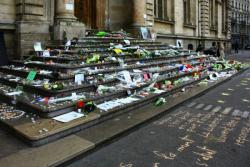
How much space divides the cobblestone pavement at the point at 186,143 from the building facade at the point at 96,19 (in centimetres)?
613

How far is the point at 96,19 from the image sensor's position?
15.2 metres

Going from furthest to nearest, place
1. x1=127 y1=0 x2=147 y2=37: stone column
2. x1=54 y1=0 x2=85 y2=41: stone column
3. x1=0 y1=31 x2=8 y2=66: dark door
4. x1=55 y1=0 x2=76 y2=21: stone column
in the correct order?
x1=127 y1=0 x2=147 y2=37: stone column < x1=55 y1=0 x2=76 y2=21: stone column < x1=54 y1=0 x2=85 y2=41: stone column < x1=0 y1=31 x2=8 y2=66: dark door

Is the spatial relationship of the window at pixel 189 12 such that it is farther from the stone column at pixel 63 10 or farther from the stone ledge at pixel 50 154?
the stone ledge at pixel 50 154

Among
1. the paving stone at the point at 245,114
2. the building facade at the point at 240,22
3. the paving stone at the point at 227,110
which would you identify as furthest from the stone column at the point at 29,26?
the building facade at the point at 240,22

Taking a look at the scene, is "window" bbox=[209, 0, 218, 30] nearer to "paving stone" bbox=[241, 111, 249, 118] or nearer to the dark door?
the dark door

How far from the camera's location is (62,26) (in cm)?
1117

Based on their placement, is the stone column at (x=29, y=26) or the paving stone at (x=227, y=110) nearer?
the paving stone at (x=227, y=110)

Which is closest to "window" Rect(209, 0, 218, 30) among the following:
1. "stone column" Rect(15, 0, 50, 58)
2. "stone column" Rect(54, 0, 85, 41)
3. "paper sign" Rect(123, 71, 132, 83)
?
"stone column" Rect(54, 0, 85, 41)

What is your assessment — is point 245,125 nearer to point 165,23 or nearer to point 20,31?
point 20,31

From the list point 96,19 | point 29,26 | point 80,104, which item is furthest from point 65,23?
point 80,104

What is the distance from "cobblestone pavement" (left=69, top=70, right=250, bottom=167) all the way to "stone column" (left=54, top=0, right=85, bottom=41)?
580 cm

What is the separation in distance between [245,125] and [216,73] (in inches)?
293

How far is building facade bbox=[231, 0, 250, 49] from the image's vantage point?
264 feet

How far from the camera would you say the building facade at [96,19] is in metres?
10.6
